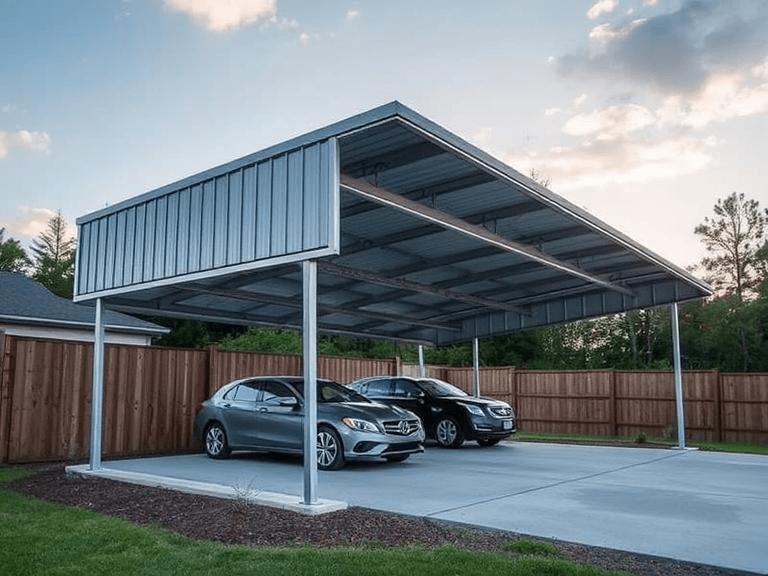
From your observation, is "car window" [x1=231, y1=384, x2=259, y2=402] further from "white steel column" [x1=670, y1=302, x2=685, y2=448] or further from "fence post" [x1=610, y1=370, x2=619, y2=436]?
"fence post" [x1=610, y1=370, x2=619, y2=436]

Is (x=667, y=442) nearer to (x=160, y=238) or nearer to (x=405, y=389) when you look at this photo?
(x=405, y=389)

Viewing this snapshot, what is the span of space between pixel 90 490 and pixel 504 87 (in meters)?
11.0

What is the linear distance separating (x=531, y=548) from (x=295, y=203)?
14.6 ft

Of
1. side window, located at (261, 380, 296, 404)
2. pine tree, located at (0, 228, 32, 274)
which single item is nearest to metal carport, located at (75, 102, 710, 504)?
side window, located at (261, 380, 296, 404)

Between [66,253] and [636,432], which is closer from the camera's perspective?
[636,432]

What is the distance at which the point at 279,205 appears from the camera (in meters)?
8.53

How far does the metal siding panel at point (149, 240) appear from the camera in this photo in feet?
34.4

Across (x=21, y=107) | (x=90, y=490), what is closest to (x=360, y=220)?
(x=90, y=490)

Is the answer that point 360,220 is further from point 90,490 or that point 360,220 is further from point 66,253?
point 66,253

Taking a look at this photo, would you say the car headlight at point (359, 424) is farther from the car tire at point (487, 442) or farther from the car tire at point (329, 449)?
the car tire at point (487, 442)

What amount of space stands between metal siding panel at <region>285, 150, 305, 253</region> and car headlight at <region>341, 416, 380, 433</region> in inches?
151

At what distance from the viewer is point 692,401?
61.4ft

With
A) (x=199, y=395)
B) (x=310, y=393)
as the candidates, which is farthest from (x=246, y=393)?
(x=310, y=393)

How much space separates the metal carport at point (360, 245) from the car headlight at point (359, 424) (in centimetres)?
220
